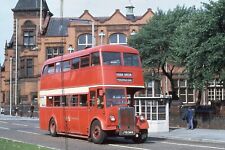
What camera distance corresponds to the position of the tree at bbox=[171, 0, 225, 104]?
34844 mm

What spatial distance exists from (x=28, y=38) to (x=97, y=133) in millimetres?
63278

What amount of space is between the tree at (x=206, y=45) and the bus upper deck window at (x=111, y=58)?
10461 millimetres

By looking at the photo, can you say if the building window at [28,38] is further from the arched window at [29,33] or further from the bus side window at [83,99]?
the bus side window at [83,99]

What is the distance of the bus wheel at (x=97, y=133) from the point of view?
25062mm

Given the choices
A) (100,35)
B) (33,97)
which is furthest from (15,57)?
(100,35)

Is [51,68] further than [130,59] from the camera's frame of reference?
Yes

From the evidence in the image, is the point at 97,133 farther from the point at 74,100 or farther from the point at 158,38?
the point at 158,38

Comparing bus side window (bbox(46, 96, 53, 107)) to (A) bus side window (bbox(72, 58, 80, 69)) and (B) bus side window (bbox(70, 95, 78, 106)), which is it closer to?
(B) bus side window (bbox(70, 95, 78, 106))

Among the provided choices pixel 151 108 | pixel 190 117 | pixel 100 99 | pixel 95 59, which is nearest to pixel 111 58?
pixel 95 59

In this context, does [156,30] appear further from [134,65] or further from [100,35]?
[134,65]

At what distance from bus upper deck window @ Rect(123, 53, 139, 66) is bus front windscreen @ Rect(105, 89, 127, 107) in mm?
1514

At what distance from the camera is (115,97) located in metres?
25.5

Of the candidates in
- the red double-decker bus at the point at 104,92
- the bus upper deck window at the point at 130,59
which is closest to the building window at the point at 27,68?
the red double-decker bus at the point at 104,92

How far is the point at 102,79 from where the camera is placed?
1001 inches
